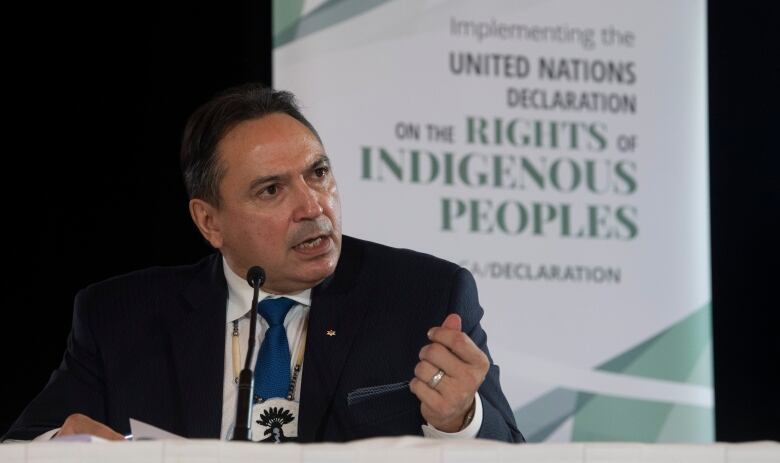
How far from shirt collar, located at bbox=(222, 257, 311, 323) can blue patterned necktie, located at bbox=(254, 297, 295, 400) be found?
1.8 inches

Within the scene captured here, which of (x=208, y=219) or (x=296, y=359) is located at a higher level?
(x=208, y=219)

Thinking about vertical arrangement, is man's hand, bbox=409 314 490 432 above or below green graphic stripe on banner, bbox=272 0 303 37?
below

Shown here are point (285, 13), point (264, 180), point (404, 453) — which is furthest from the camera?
point (285, 13)

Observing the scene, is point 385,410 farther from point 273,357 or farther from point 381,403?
point 273,357

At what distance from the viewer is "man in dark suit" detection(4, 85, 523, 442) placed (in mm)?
2730

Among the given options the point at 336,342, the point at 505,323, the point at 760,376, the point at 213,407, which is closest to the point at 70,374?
the point at 213,407

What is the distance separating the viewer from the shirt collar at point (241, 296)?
2.92m

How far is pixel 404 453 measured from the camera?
1659 mm

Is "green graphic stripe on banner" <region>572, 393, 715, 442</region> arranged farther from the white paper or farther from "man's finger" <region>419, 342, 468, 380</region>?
the white paper

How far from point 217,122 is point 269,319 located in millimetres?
474

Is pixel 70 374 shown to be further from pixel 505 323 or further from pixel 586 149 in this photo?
pixel 586 149

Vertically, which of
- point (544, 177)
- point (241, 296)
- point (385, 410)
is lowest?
point (385, 410)

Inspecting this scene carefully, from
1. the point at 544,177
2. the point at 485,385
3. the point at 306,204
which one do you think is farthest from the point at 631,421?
the point at 306,204

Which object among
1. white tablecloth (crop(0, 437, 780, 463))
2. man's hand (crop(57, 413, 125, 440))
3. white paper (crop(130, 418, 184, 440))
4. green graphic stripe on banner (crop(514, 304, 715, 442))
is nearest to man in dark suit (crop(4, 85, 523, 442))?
man's hand (crop(57, 413, 125, 440))
